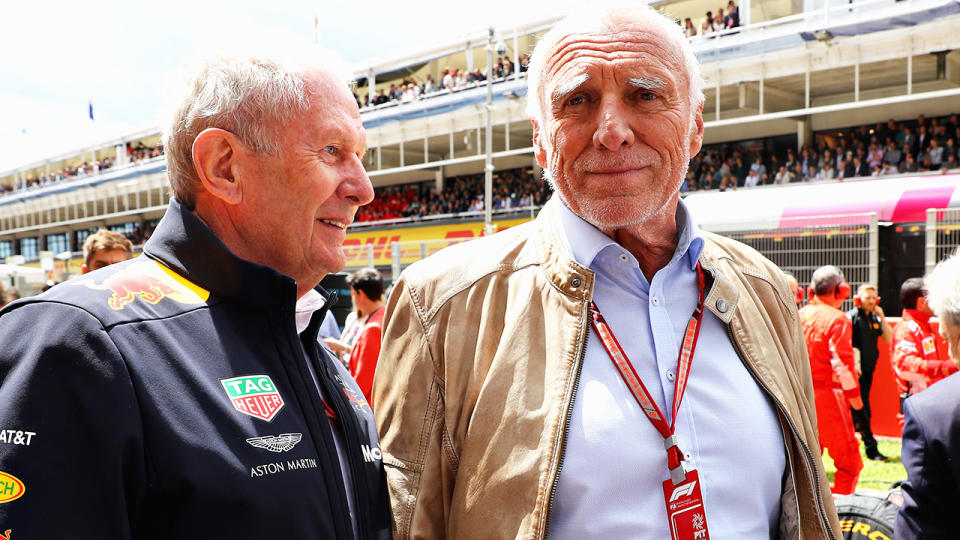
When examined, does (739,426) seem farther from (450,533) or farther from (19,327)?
(19,327)

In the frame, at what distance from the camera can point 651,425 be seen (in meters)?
1.73

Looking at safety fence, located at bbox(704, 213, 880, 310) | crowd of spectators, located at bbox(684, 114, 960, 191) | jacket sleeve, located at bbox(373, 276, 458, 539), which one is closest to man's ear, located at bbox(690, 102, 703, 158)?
jacket sleeve, located at bbox(373, 276, 458, 539)

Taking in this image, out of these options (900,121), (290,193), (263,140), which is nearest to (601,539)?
(290,193)

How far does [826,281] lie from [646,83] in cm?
550

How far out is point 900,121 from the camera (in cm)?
2067

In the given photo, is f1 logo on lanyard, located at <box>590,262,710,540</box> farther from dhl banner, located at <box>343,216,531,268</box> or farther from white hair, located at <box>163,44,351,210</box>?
Answer: dhl banner, located at <box>343,216,531,268</box>

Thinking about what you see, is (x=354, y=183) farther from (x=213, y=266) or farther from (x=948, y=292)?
(x=948, y=292)

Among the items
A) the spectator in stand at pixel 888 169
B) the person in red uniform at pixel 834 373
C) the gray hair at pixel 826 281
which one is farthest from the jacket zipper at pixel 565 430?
the spectator in stand at pixel 888 169

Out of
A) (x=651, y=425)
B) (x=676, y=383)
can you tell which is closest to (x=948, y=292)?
(x=676, y=383)

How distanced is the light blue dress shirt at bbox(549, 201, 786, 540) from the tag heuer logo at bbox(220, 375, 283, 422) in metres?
0.70

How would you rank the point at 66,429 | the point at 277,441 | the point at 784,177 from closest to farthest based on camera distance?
the point at 66,429 < the point at 277,441 < the point at 784,177

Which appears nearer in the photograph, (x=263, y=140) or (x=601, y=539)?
(x=263, y=140)

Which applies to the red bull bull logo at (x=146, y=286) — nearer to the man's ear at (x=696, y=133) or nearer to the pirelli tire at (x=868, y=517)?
the man's ear at (x=696, y=133)

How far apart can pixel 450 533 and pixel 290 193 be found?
889 mm
